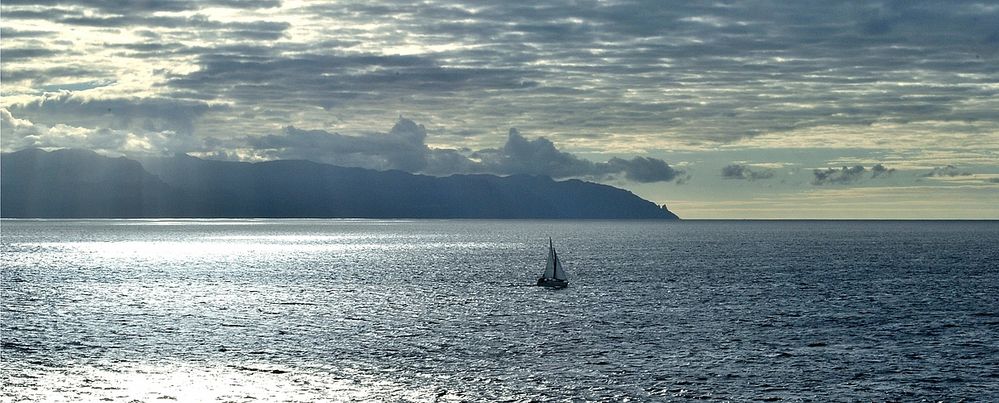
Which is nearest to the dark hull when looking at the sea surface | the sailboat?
the sailboat

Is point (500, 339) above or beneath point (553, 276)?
beneath

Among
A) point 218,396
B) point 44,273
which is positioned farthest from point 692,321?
point 44,273

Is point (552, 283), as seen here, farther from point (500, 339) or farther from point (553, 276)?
point (500, 339)

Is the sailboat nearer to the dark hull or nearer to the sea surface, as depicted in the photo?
the dark hull

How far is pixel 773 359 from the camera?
63938 millimetres

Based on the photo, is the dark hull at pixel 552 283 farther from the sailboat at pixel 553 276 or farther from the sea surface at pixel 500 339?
the sea surface at pixel 500 339

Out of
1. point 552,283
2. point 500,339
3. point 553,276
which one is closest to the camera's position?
point 500,339

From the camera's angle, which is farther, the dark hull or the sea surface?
the dark hull

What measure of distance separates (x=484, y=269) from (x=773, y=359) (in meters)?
104

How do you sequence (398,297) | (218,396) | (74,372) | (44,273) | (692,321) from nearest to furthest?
(218,396)
(74,372)
(692,321)
(398,297)
(44,273)

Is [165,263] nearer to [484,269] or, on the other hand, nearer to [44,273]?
[44,273]

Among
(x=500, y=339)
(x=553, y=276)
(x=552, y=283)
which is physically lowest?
(x=500, y=339)

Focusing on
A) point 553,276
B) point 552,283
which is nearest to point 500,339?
point 552,283

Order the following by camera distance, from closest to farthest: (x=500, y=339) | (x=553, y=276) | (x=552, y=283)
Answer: (x=500, y=339), (x=552, y=283), (x=553, y=276)
